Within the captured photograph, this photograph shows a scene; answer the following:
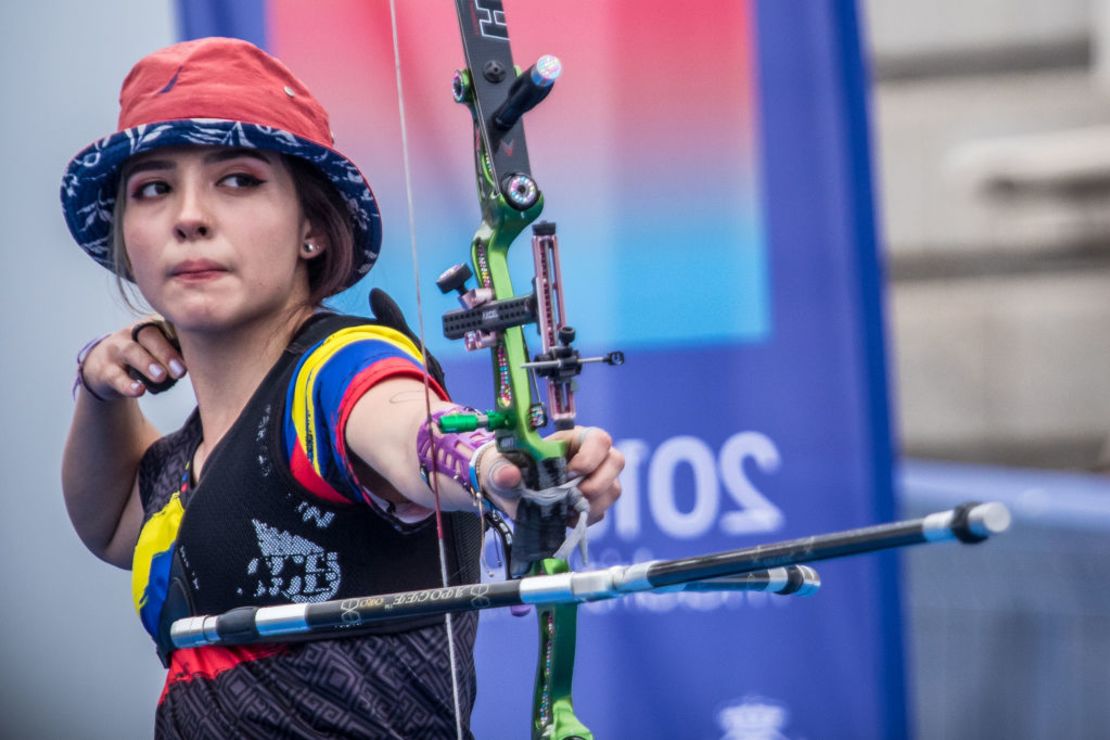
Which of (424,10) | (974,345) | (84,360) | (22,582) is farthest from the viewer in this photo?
(974,345)

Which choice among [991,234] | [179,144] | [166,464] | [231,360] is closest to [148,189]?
[179,144]

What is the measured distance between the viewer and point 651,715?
1965 millimetres

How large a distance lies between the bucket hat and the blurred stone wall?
153 centimetres

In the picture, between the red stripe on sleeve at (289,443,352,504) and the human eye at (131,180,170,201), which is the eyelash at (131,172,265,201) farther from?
the red stripe on sleeve at (289,443,352,504)

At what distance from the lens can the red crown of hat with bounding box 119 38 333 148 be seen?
1.22m

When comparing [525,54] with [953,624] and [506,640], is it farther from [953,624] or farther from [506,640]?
[953,624]

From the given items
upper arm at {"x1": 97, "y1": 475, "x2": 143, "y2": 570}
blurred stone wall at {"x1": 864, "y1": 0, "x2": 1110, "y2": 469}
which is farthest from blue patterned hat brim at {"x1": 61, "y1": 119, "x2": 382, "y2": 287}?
blurred stone wall at {"x1": 864, "y1": 0, "x2": 1110, "y2": 469}

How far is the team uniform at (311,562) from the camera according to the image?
1147 millimetres

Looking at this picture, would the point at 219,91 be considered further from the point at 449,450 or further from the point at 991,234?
the point at 991,234

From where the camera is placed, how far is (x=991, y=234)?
262 centimetres

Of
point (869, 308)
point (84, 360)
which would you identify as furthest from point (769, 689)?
point (84, 360)

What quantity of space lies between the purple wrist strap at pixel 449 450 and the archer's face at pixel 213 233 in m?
0.27

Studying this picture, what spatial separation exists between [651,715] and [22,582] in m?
0.92

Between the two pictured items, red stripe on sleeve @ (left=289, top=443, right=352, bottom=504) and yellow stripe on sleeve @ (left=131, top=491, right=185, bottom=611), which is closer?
red stripe on sleeve @ (left=289, top=443, right=352, bottom=504)
